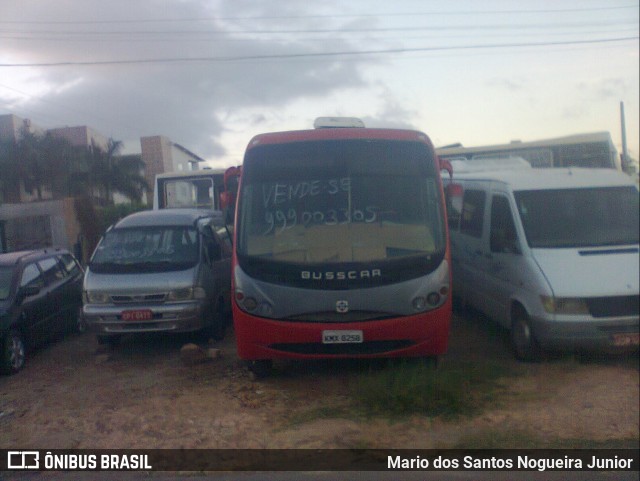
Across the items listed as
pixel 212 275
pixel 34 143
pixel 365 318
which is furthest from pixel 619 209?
pixel 34 143

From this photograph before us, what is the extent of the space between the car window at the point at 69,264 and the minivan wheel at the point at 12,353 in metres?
2.35

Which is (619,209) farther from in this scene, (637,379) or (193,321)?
(193,321)

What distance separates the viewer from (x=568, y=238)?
235 inches

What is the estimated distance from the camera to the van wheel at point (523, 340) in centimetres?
640

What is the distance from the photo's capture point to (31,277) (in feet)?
30.4

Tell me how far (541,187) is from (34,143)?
8634 mm

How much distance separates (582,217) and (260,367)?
3.68 metres

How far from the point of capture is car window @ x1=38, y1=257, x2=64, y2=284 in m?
9.80

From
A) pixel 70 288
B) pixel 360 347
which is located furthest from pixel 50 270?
pixel 360 347

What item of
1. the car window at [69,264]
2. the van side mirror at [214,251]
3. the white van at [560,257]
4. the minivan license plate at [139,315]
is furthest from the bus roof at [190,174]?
the white van at [560,257]

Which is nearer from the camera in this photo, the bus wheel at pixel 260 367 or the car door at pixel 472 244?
the bus wheel at pixel 260 367

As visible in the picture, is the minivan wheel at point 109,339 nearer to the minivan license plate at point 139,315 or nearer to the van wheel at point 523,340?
the minivan license plate at point 139,315

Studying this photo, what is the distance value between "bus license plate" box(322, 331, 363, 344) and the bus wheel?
3.19 ft

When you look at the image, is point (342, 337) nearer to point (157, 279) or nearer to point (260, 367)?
point (260, 367)
